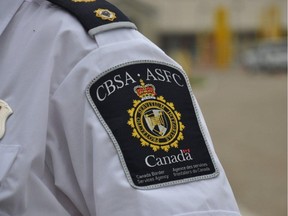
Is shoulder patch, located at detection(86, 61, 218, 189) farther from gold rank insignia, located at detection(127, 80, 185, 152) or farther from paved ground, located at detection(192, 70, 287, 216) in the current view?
paved ground, located at detection(192, 70, 287, 216)

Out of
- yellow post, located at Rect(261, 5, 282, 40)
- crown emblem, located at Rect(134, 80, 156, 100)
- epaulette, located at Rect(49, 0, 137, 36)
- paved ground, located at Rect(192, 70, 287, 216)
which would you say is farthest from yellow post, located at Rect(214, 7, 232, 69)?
crown emblem, located at Rect(134, 80, 156, 100)

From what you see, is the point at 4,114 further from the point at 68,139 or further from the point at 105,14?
the point at 105,14

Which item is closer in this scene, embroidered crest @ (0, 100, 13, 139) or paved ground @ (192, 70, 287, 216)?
embroidered crest @ (0, 100, 13, 139)

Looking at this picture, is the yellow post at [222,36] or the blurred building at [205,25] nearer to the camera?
the yellow post at [222,36]

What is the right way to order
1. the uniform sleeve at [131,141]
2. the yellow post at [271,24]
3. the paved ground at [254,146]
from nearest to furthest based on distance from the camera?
1. the uniform sleeve at [131,141]
2. the paved ground at [254,146]
3. the yellow post at [271,24]

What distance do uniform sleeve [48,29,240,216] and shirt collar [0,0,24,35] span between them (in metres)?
0.17

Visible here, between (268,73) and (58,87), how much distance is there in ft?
83.1

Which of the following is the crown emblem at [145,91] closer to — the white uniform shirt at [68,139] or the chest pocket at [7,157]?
the white uniform shirt at [68,139]

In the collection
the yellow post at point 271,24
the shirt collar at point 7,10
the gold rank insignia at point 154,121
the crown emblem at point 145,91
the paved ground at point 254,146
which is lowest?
the yellow post at point 271,24

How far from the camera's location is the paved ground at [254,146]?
5.48m

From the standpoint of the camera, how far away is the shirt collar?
1.13 meters

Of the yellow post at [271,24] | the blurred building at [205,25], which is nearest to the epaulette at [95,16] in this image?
the yellow post at [271,24]

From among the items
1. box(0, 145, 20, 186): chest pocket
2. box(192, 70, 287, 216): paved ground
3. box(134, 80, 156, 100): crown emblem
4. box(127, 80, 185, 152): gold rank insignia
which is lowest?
box(192, 70, 287, 216): paved ground

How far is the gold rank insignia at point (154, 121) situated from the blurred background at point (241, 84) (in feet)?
13.5
